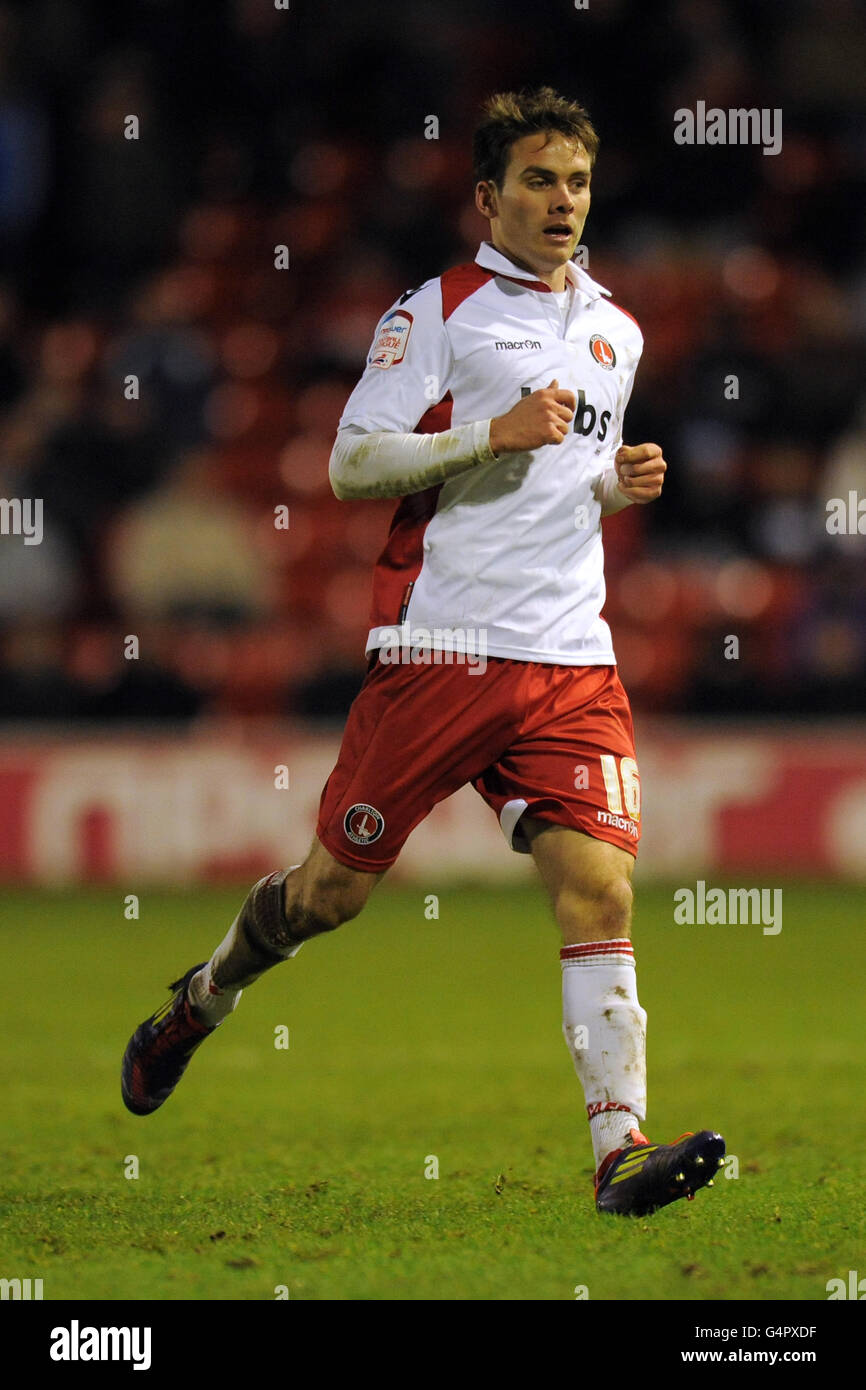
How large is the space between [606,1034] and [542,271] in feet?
5.77

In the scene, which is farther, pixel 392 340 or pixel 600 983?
pixel 392 340

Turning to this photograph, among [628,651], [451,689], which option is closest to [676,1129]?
[451,689]

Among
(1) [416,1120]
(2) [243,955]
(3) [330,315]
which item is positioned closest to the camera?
(2) [243,955]

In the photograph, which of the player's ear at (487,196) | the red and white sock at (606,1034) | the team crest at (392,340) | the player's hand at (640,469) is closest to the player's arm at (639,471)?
the player's hand at (640,469)

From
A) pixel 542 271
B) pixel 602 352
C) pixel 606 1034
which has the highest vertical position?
pixel 542 271

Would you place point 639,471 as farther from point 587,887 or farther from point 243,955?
point 243,955

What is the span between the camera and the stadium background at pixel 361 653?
15.4 feet

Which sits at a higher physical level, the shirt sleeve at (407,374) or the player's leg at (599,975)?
the shirt sleeve at (407,374)

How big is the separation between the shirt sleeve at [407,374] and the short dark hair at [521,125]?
36 centimetres

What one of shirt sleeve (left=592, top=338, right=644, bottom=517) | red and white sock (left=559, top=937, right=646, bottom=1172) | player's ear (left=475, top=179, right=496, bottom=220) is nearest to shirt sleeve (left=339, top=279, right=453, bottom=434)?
player's ear (left=475, top=179, right=496, bottom=220)

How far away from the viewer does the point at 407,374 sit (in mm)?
4574

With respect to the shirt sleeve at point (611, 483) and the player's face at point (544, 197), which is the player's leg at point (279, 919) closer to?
the shirt sleeve at point (611, 483)

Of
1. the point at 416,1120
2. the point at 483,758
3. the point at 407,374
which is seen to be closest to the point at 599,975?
the point at 483,758
